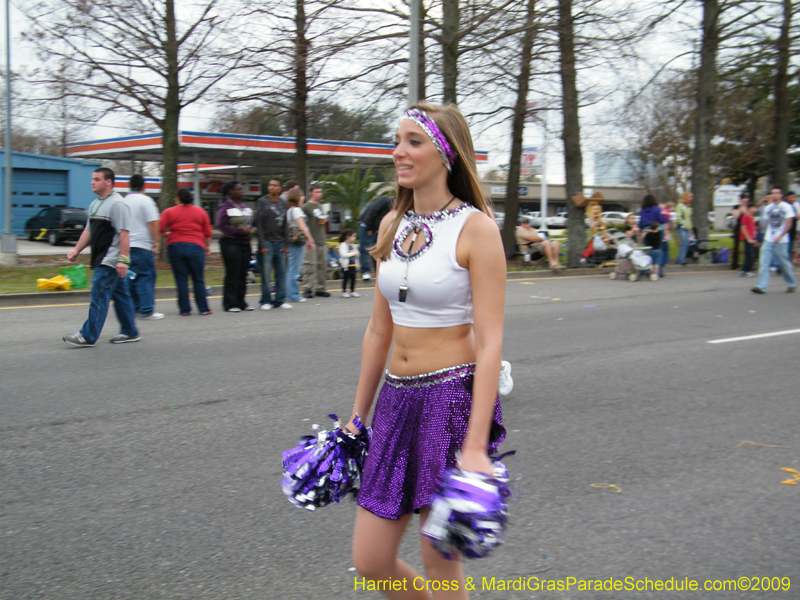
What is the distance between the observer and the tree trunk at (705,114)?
2055 centimetres

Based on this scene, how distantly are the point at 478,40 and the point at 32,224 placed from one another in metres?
24.0

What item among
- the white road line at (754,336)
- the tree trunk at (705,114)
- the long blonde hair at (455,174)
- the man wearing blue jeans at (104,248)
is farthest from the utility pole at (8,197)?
the tree trunk at (705,114)

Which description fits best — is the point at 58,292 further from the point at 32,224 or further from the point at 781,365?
the point at 32,224

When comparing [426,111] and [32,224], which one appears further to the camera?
[32,224]

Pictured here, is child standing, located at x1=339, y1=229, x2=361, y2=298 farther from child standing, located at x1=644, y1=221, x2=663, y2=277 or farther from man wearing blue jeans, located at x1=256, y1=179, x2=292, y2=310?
child standing, located at x1=644, y1=221, x2=663, y2=277

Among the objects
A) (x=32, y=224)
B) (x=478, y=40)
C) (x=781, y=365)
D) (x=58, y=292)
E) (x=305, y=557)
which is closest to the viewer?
(x=305, y=557)

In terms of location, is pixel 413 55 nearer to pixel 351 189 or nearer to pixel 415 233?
pixel 415 233

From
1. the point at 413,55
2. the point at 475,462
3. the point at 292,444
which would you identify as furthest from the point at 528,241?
the point at 475,462

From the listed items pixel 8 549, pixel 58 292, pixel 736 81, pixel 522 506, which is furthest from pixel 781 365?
pixel 736 81

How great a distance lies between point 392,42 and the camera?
16906 millimetres

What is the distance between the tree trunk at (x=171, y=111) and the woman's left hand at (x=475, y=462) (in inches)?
623

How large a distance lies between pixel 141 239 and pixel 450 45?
961 centimetres

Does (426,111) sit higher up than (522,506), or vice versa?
(426,111)

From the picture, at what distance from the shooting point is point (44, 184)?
34.8 metres
